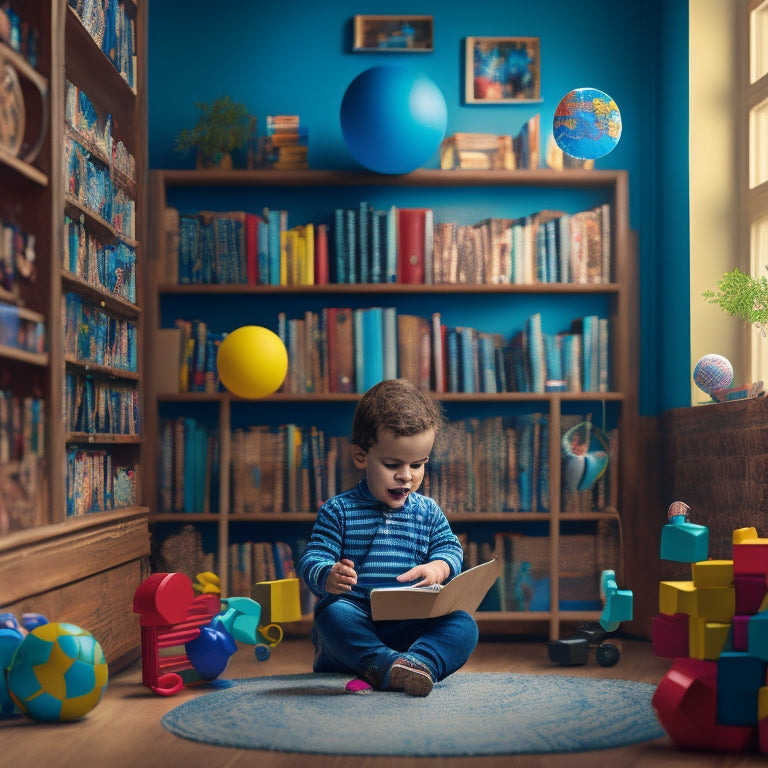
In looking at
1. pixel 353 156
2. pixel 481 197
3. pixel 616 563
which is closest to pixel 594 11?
pixel 481 197

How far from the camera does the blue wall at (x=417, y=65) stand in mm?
3881

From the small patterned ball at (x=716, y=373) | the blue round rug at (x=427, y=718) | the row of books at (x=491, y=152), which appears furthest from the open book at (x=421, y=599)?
the row of books at (x=491, y=152)

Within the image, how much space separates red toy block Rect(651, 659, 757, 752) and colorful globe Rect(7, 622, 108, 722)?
1093mm

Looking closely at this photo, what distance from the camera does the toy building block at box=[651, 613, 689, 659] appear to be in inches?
80.1

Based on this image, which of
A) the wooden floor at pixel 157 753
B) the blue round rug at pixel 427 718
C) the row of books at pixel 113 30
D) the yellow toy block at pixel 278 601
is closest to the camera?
the wooden floor at pixel 157 753

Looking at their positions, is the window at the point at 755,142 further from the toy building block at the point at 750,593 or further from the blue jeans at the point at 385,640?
the toy building block at the point at 750,593

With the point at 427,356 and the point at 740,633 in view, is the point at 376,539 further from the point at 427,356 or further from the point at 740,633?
the point at 427,356

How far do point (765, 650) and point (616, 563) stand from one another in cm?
177

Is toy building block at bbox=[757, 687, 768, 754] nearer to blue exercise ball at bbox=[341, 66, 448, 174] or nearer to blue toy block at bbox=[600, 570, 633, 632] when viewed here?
blue toy block at bbox=[600, 570, 633, 632]

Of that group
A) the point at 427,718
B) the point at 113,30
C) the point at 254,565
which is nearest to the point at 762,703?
the point at 427,718

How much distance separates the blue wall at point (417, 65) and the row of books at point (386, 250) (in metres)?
0.28

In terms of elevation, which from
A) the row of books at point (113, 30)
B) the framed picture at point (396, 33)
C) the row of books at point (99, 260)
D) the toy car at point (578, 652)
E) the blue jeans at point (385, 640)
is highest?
the framed picture at point (396, 33)

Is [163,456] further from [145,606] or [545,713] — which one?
[545,713]

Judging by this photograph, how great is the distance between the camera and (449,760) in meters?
1.87
